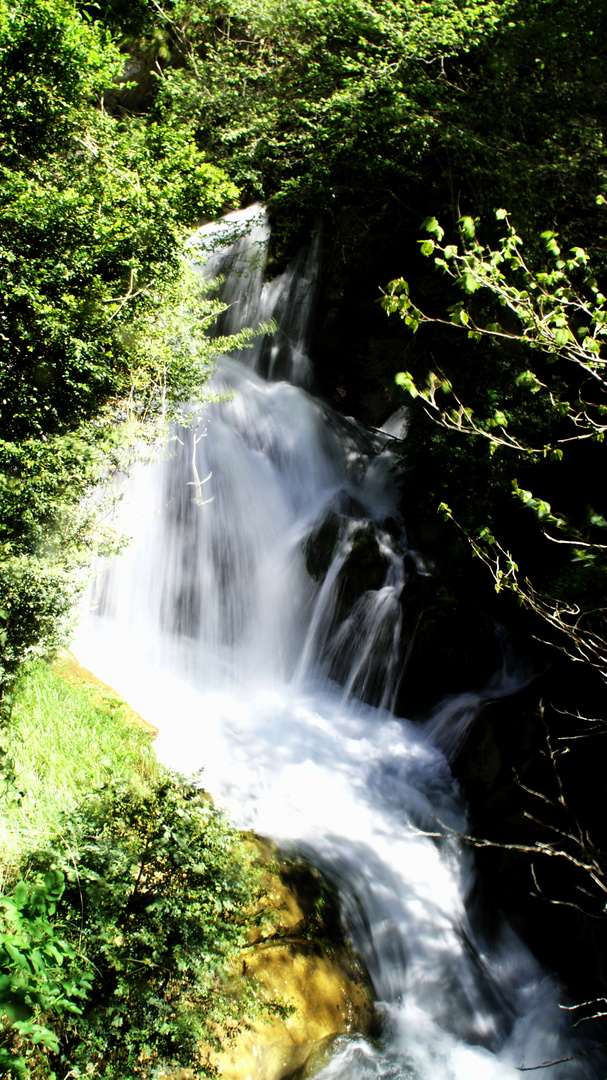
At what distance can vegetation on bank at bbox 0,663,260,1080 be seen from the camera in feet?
8.79

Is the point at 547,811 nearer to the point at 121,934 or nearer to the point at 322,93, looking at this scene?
the point at 121,934

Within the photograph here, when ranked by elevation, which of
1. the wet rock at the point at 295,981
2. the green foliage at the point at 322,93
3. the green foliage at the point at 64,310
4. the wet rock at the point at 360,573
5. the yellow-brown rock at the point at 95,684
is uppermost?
the green foliage at the point at 322,93

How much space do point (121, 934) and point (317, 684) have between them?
5.51 m

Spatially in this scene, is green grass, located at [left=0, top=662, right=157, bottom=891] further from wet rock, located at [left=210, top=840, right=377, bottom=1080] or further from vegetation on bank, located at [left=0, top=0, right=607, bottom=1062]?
wet rock, located at [left=210, top=840, right=377, bottom=1080]

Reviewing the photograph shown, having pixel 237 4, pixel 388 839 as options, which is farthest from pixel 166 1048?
pixel 237 4

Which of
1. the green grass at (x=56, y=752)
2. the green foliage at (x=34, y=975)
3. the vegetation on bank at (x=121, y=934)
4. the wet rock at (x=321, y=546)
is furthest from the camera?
the wet rock at (x=321, y=546)

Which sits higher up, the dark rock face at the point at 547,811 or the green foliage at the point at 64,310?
the green foliage at the point at 64,310

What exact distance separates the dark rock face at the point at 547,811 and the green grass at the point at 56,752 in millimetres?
3217

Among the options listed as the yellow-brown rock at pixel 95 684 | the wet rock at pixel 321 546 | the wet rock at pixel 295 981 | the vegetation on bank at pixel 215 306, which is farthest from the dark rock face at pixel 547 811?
the yellow-brown rock at pixel 95 684

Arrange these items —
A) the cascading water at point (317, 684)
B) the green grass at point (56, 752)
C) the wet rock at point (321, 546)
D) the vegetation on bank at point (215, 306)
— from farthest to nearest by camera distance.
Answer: the wet rock at point (321, 546), the cascading water at point (317, 684), the green grass at point (56, 752), the vegetation on bank at point (215, 306)

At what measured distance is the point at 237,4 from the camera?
40.0 feet

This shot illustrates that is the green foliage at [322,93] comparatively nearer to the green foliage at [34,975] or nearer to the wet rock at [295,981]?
the wet rock at [295,981]

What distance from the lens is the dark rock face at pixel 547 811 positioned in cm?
554

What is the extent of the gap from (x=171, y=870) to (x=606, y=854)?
3988 mm
